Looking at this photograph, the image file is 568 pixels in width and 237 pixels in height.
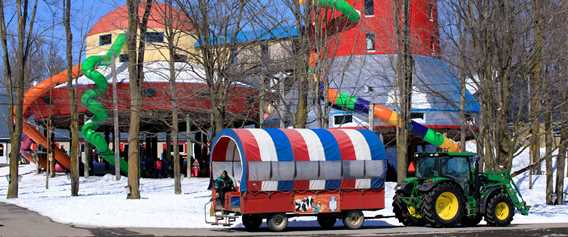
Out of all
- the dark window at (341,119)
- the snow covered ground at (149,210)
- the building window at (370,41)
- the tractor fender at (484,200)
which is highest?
the building window at (370,41)

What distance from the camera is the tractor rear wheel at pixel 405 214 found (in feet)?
77.5

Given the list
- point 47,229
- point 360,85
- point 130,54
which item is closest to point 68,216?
point 47,229

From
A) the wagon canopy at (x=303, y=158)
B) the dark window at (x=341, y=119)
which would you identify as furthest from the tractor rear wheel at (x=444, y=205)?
the dark window at (x=341, y=119)

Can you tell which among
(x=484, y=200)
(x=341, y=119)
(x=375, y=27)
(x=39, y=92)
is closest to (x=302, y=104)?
(x=484, y=200)

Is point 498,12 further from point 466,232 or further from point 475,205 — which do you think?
point 466,232

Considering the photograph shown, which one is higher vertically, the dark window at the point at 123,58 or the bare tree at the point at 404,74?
the dark window at the point at 123,58

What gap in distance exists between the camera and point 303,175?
70.3ft

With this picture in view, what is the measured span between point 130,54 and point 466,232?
50.6 ft

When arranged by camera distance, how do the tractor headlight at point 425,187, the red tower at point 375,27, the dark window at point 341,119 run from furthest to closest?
the dark window at point 341,119 < the red tower at point 375,27 < the tractor headlight at point 425,187

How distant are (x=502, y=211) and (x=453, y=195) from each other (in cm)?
164

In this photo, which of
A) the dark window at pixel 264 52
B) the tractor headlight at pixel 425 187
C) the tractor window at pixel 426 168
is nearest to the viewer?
the tractor headlight at pixel 425 187

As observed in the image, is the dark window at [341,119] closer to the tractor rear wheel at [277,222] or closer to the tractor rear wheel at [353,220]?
the tractor rear wheel at [353,220]

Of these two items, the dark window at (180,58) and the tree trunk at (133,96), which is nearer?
the dark window at (180,58)

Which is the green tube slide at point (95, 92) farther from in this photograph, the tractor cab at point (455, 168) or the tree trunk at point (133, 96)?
the tractor cab at point (455, 168)
